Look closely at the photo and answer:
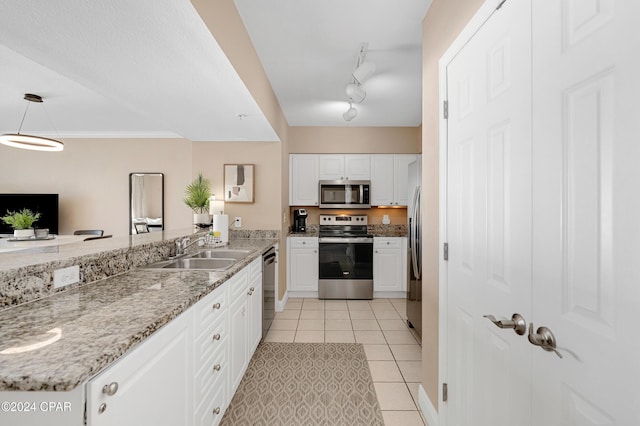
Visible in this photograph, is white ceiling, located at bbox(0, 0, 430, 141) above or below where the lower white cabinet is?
above

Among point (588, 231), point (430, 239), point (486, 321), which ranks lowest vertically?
point (486, 321)

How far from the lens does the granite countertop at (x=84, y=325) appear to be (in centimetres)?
71

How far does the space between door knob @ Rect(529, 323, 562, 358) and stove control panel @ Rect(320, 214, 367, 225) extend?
12.3ft

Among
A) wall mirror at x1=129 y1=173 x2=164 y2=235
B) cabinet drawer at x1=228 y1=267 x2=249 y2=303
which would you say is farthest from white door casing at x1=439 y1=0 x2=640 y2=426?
wall mirror at x1=129 y1=173 x2=164 y2=235

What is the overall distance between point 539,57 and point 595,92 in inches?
10.6

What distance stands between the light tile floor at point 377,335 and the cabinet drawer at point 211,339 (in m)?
1.16

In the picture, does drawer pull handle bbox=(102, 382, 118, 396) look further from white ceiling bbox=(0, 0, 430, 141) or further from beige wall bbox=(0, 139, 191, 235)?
beige wall bbox=(0, 139, 191, 235)

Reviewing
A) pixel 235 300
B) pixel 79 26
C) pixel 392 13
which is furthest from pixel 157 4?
pixel 235 300

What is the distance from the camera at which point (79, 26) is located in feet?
4.55

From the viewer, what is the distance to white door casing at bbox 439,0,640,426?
66 cm

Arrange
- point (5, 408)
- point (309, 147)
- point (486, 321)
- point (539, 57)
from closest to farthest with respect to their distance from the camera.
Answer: point (5, 408)
point (539, 57)
point (486, 321)
point (309, 147)

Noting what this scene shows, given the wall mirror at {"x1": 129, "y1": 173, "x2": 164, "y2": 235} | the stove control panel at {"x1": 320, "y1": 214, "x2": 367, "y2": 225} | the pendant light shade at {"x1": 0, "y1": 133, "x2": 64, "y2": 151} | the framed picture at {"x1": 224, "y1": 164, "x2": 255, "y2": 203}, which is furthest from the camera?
the wall mirror at {"x1": 129, "y1": 173, "x2": 164, "y2": 235}

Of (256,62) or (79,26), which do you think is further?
(256,62)

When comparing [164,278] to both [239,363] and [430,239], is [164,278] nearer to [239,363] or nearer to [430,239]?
[239,363]
